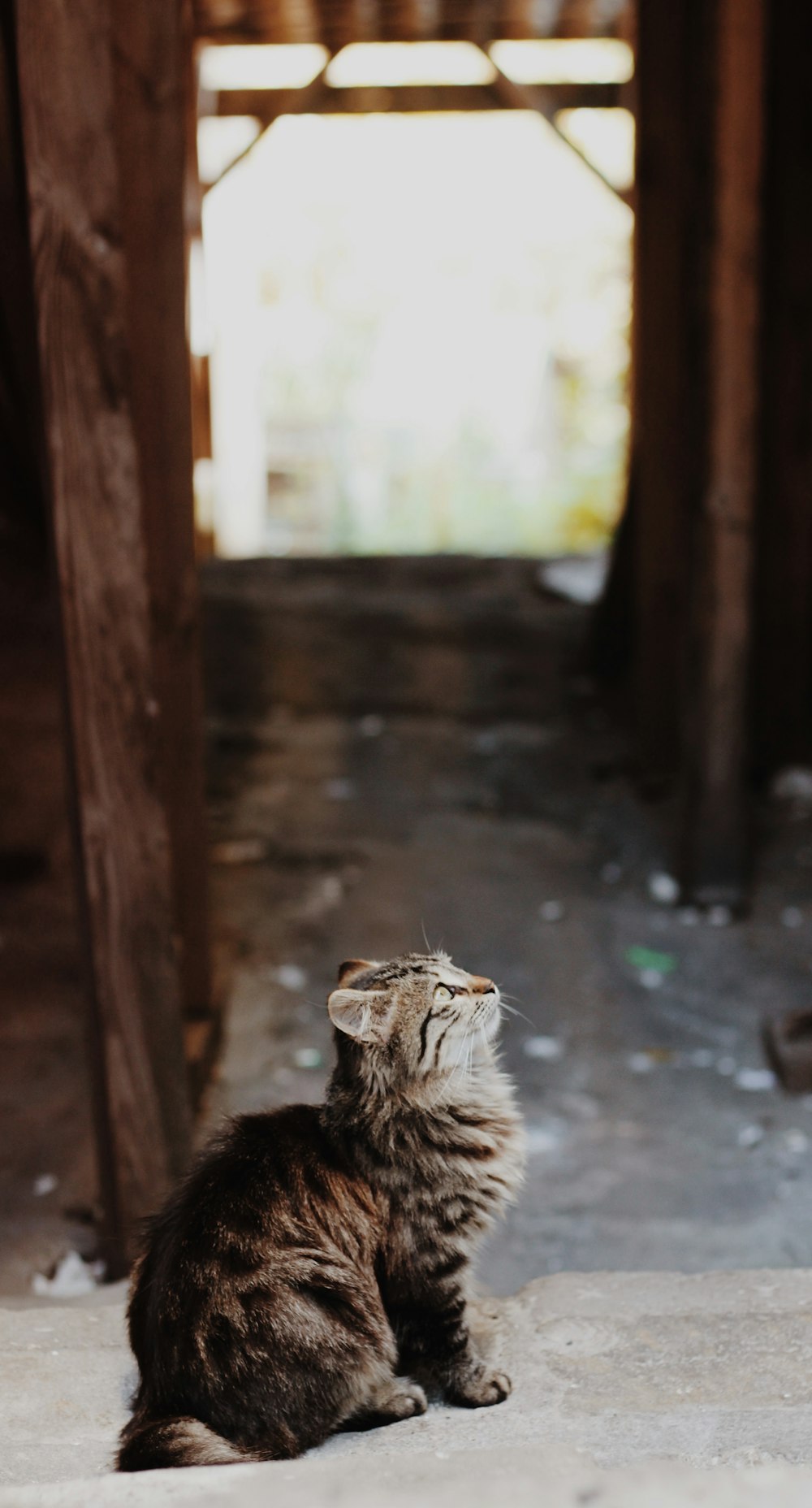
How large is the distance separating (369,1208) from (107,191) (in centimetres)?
169

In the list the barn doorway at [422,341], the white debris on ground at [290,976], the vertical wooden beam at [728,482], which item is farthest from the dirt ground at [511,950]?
the barn doorway at [422,341]

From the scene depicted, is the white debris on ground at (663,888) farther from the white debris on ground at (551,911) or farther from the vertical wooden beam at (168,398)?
the vertical wooden beam at (168,398)

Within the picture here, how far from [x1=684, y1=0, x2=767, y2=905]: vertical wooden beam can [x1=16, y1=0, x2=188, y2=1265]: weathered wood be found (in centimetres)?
229

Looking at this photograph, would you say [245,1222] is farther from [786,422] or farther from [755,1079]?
[786,422]

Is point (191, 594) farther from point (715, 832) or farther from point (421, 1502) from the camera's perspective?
point (421, 1502)

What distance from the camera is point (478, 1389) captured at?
179 centimetres

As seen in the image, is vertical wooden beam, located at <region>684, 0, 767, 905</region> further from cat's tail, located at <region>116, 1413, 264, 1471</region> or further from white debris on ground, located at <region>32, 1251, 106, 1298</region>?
cat's tail, located at <region>116, 1413, 264, 1471</region>

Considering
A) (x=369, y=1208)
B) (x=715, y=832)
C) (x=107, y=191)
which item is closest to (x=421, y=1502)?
(x=369, y=1208)

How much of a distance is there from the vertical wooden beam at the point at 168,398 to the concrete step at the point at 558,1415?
42.9 inches

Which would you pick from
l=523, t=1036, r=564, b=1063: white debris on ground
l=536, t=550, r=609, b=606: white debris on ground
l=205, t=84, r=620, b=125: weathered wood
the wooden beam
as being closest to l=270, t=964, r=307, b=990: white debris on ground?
l=523, t=1036, r=564, b=1063: white debris on ground

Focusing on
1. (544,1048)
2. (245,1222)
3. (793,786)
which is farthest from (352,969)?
(793,786)

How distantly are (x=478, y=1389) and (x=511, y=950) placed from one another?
2493mm

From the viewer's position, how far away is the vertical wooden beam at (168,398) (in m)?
2.90

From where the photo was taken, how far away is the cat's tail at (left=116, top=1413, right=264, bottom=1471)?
147 centimetres
